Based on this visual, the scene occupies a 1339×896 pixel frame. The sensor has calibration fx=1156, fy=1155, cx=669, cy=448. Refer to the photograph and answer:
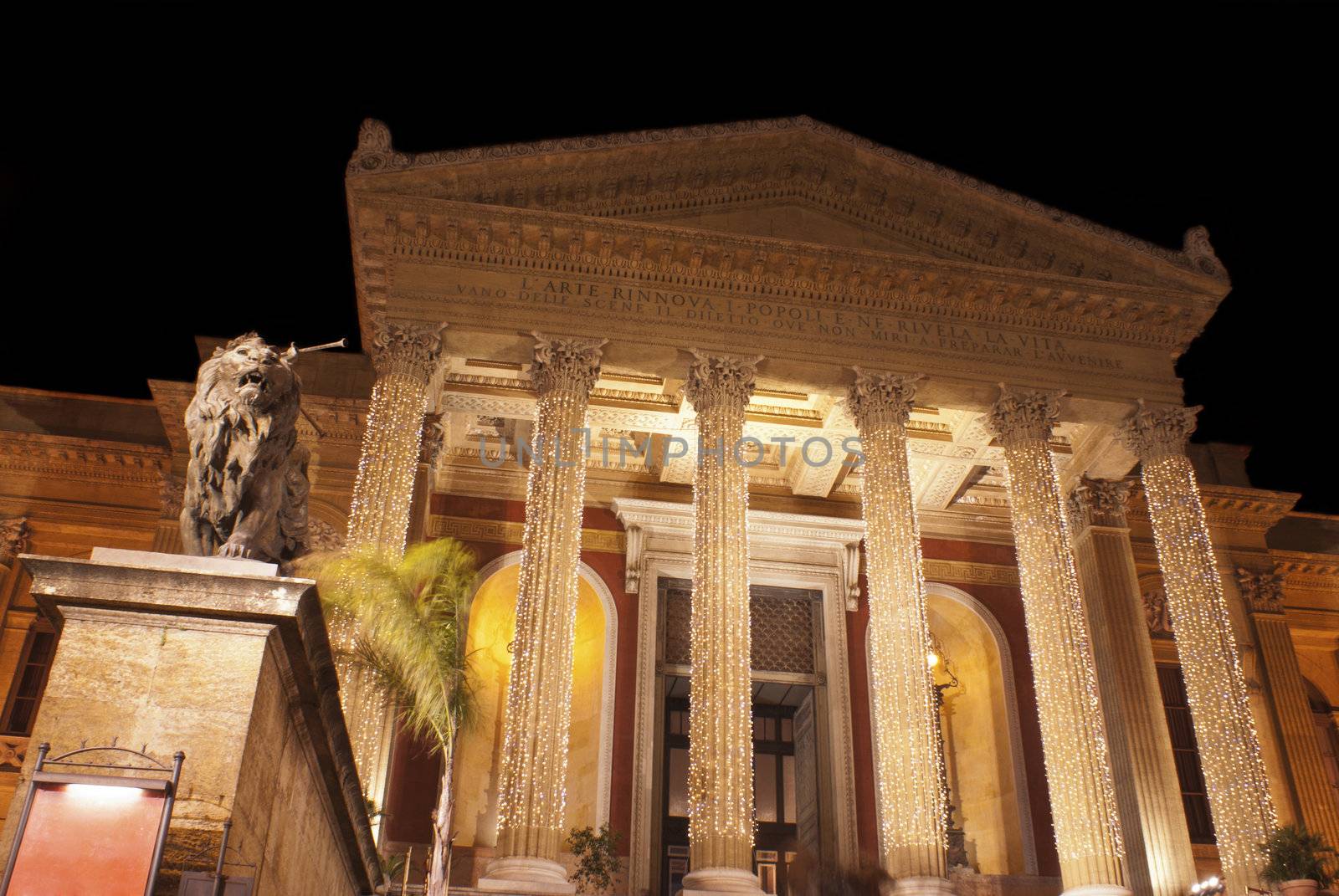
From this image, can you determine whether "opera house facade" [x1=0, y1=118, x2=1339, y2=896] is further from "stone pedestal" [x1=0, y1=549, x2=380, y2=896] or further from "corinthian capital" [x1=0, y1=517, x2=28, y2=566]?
"stone pedestal" [x1=0, y1=549, x2=380, y2=896]

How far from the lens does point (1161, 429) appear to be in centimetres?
1756

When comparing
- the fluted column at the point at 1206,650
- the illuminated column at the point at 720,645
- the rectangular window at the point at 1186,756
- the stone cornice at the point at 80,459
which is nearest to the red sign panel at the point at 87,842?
the illuminated column at the point at 720,645

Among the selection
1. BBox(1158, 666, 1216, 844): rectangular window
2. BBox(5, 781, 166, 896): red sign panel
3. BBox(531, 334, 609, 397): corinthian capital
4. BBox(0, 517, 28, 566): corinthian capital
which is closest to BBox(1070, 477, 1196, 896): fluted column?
BBox(1158, 666, 1216, 844): rectangular window

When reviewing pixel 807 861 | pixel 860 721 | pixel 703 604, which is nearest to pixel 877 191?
pixel 703 604

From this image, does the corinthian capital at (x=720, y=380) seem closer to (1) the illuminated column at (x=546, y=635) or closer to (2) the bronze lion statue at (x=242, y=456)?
(1) the illuminated column at (x=546, y=635)

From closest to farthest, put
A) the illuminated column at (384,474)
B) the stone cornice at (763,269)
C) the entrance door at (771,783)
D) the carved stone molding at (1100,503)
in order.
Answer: the illuminated column at (384,474), the stone cornice at (763,269), the entrance door at (771,783), the carved stone molding at (1100,503)

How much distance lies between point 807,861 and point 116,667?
11.4 m

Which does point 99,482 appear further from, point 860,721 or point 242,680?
point 242,680

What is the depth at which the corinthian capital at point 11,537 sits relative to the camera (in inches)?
810

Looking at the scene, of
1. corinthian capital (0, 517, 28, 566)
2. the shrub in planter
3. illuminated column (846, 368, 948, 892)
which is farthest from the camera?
corinthian capital (0, 517, 28, 566)

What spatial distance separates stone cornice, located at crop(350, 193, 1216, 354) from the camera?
1673 centimetres

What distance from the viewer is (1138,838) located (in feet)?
53.5

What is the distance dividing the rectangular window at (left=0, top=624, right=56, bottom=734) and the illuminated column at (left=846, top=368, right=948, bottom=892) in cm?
1394

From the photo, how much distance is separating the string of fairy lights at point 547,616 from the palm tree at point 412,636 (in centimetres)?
239
